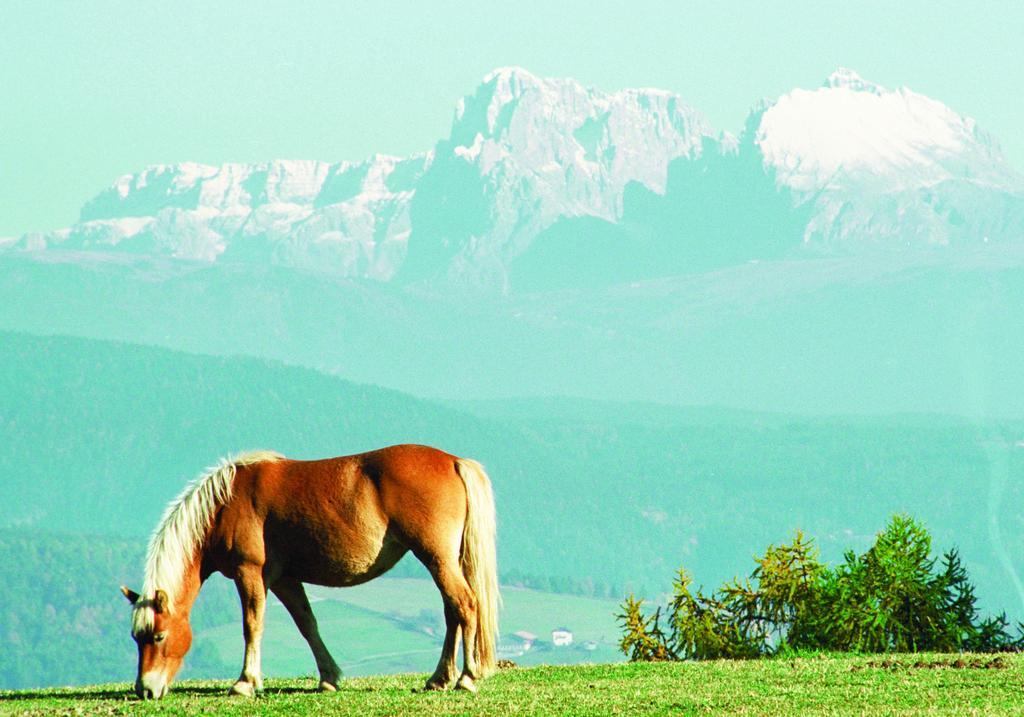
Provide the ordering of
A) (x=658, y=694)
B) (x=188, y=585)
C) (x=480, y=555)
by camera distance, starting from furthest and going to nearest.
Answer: (x=188, y=585) < (x=480, y=555) < (x=658, y=694)

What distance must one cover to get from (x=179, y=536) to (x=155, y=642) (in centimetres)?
111

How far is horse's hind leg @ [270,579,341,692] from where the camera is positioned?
16.7 metres

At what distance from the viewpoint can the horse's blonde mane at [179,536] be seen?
1639 cm

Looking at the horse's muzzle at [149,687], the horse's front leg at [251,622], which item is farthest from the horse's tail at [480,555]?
the horse's muzzle at [149,687]

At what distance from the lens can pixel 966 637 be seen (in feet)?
72.4

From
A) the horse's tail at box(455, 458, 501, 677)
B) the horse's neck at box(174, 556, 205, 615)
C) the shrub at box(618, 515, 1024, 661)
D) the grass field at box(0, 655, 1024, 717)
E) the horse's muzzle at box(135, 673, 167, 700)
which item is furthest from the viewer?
the shrub at box(618, 515, 1024, 661)

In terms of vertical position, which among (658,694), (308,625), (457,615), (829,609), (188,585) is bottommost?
(658,694)

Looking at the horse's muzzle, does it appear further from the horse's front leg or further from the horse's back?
the horse's back

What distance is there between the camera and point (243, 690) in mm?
16078

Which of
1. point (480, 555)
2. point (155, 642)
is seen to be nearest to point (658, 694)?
point (480, 555)

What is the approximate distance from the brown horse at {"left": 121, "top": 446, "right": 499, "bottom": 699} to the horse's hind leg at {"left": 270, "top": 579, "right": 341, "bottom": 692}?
44 millimetres

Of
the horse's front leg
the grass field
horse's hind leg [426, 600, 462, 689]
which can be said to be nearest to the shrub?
the grass field

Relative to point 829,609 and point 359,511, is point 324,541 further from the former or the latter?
point 829,609

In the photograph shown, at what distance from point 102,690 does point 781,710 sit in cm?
812
